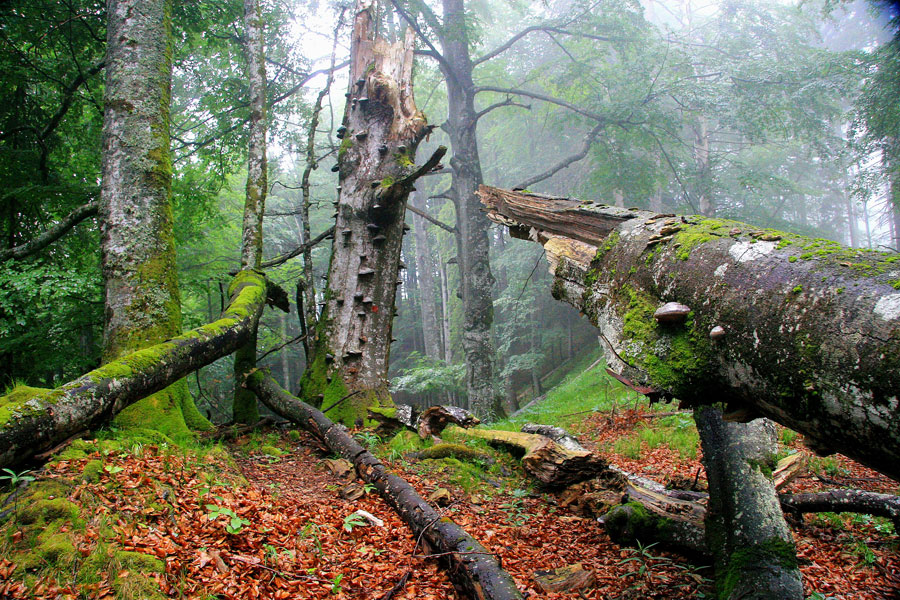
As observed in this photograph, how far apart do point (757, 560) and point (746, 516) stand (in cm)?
27

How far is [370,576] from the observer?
281 cm

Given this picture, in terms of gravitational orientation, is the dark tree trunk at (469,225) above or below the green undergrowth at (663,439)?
above

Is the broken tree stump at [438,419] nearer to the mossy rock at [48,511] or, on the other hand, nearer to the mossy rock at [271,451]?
the mossy rock at [271,451]

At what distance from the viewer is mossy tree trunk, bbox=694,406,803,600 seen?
277cm

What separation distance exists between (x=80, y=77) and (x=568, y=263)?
760 cm

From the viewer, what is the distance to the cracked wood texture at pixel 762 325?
4.30 ft

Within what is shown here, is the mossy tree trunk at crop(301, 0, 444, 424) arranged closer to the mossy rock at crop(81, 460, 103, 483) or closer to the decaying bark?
the decaying bark

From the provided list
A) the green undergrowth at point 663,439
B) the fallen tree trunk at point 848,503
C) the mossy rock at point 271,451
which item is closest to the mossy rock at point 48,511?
the mossy rock at point 271,451

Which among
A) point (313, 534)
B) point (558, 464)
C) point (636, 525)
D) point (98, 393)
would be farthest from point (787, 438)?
point (98, 393)

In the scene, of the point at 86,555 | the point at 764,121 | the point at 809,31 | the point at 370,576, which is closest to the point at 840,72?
the point at 764,121

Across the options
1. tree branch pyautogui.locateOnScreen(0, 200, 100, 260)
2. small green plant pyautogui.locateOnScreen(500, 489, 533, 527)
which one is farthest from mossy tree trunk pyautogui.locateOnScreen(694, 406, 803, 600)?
tree branch pyautogui.locateOnScreen(0, 200, 100, 260)

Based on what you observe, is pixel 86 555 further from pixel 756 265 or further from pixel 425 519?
pixel 756 265

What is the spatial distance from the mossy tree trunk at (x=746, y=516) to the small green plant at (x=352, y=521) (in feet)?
8.16

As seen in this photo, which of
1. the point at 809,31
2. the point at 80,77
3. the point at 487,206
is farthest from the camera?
the point at 809,31
